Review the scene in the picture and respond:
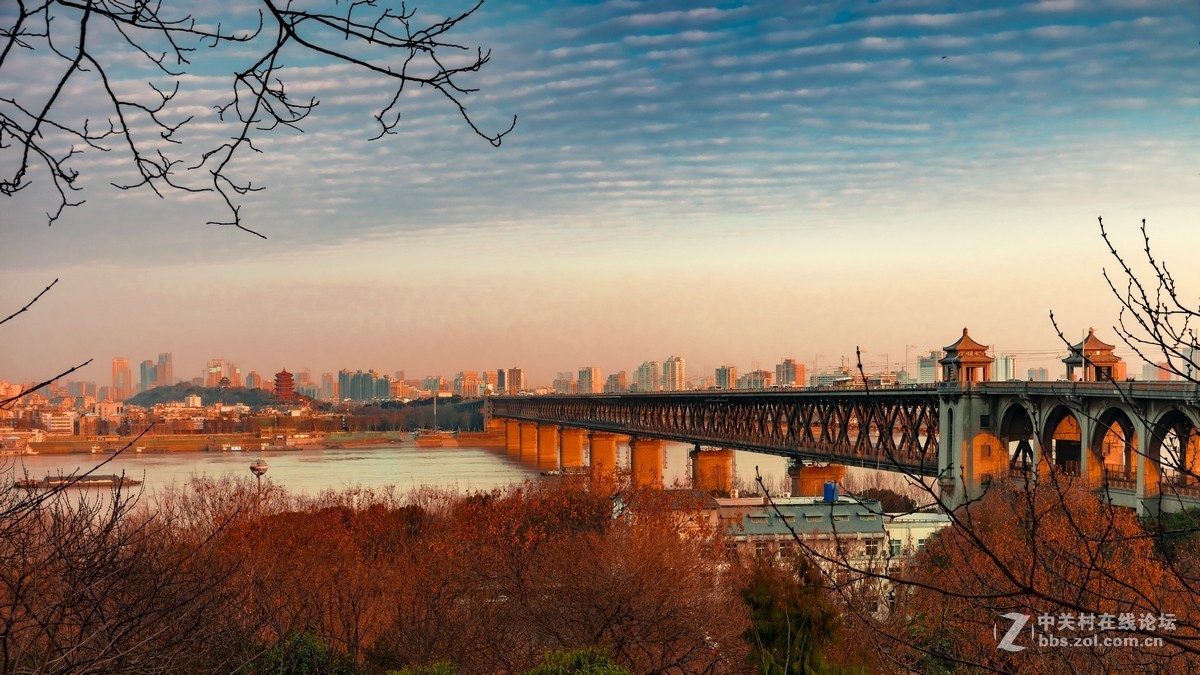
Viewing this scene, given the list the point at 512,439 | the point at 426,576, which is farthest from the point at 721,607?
the point at 512,439

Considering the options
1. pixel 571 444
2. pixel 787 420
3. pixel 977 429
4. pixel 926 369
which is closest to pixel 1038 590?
pixel 977 429

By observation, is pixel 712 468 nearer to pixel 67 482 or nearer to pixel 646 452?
pixel 646 452

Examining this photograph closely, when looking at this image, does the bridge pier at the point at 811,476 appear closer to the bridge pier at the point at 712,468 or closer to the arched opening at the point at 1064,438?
the bridge pier at the point at 712,468

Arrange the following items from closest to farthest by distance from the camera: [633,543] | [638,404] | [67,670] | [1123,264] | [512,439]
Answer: [67,670]
[1123,264]
[633,543]
[638,404]
[512,439]

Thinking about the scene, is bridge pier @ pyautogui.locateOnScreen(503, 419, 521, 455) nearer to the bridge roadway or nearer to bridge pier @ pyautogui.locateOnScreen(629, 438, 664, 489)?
bridge pier @ pyautogui.locateOnScreen(629, 438, 664, 489)

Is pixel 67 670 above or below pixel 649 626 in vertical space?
above

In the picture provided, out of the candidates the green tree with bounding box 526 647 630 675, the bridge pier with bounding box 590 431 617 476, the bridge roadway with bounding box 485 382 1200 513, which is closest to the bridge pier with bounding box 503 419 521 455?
the bridge pier with bounding box 590 431 617 476

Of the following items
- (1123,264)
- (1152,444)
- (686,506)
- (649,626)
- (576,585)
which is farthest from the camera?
(686,506)

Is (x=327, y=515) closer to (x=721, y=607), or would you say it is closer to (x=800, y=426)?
(x=721, y=607)

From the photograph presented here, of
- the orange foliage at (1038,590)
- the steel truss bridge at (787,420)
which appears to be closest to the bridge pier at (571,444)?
the steel truss bridge at (787,420)
